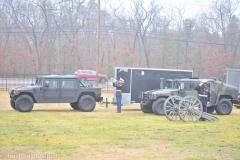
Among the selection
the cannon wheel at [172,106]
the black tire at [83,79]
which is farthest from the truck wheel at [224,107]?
the black tire at [83,79]

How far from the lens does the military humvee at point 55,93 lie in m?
19.5

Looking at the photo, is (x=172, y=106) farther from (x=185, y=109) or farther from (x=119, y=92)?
(x=119, y=92)

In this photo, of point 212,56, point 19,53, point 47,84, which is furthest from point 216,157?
point 19,53

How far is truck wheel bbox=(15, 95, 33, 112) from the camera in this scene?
19344 millimetres

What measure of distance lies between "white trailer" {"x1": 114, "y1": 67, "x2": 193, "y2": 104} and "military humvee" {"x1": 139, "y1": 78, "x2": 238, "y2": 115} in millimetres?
1431

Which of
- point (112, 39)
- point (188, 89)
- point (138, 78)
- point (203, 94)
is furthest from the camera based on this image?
point (112, 39)

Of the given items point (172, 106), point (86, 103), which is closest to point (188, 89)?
point (172, 106)

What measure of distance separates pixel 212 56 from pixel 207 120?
31.0m

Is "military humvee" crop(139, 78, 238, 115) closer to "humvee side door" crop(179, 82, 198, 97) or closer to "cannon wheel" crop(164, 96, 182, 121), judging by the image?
"humvee side door" crop(179, 82, 198, 97)

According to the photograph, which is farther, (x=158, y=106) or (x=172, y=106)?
(x=158, y=106)

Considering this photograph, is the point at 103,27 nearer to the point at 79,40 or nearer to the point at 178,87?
the point at 79,40

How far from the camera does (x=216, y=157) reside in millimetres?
9688

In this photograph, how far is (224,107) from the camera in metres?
20.0

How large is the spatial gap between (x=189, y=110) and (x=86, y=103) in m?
6.12
